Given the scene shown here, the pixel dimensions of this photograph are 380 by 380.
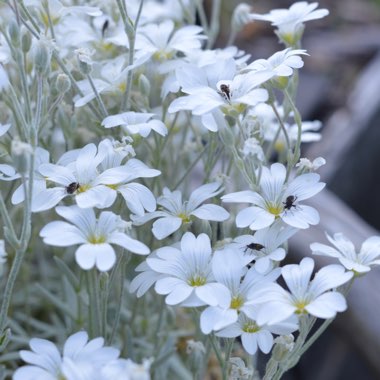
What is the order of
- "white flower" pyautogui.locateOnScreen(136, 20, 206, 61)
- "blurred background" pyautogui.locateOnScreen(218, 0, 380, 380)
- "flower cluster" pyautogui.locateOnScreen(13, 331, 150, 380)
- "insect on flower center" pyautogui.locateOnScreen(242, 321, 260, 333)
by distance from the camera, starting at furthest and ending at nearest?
"blurred background" pyautogui.locateOnScreen(218, 0, 380, 380) → "white flower" pyautogui.locateOnScreen(136, 20, 206, 61) → "insect on flower center" pyautogui.locateOnScreen(242, 321, 260, 333) → "flower cluster" pyautogui.locateOnScreen(13, 331, 150, 380)

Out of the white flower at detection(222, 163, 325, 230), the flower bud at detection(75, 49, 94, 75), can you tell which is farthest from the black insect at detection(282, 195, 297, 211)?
the flower bud at detection(75, 49, 94, 75)

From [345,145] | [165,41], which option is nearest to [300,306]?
[165,41]

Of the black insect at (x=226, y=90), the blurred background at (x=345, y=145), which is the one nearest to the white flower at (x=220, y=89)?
the black insect at (x=226, y=90)

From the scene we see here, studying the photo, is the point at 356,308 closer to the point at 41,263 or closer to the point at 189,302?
the point at 41,263

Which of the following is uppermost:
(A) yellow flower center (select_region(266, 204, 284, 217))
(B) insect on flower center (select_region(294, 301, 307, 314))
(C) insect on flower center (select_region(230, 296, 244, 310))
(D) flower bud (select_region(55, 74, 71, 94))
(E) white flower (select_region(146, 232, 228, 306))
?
(D) flower bud (select_region(55, 74, 71, 94))

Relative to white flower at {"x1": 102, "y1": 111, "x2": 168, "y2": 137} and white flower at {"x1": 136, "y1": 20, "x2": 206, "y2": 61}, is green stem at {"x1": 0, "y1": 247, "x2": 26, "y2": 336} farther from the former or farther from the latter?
white flower at {"x1": 136, "y1": 20, "x2": 206, "y2": 61}

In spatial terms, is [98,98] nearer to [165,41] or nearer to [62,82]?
[62,82]

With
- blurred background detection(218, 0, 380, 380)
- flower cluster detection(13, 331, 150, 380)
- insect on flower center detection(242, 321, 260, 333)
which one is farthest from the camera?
blurred background detection(218, 0, 380, 380)

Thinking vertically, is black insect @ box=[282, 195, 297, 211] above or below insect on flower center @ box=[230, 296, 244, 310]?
above

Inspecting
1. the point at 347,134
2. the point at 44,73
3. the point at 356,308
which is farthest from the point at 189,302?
the point at 347,134
